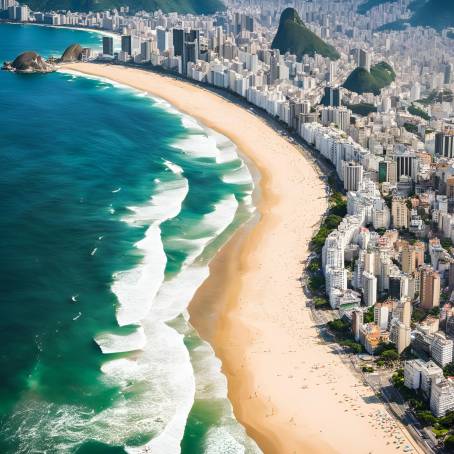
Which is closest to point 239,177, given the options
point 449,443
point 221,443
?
point 221,443

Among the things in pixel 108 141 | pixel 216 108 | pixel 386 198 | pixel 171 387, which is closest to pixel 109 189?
pixel 108 141

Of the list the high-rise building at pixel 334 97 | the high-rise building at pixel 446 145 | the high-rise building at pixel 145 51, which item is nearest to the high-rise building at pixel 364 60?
the high-rise building at pixel 334 97

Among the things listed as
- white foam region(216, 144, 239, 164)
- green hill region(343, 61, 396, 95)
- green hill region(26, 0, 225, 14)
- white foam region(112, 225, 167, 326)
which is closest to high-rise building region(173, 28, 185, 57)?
green hill region(343, 61, 396, 95)

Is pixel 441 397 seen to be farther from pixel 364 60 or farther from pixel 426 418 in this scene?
pixel 364 60

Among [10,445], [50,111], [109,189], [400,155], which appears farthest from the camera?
[50,111]

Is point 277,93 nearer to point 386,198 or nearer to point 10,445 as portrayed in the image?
point 386,198

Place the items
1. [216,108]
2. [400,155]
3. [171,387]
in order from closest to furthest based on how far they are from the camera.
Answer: [171,387]
[400,155]
[216,108]
